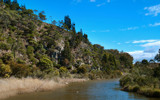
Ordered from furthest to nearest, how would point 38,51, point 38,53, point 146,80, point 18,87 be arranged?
point 38,51, point 38,53, point 146,80, point 18,87

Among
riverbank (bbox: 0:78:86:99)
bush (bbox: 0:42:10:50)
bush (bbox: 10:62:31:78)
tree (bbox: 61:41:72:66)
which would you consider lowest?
riverbank (bbox: 0:78:86:99)

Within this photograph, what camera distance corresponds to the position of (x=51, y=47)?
74.6m

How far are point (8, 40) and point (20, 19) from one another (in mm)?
25521

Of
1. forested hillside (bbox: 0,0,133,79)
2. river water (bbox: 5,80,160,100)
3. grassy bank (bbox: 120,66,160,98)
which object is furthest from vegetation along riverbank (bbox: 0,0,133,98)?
A: grassy bank (bbox: 120,66,160,98)

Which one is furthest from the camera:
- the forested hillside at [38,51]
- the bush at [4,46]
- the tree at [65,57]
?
the tree at [65,57]

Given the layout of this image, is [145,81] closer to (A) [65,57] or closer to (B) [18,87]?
(B) [18,87]

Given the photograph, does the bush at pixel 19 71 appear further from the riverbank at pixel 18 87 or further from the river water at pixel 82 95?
the river water at pixel 82 95

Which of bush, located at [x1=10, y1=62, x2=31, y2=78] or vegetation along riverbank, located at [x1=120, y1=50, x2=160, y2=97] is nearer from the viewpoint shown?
vegetation along riverbank, located at [x1=120, y1=50, x2=160, y2=97]

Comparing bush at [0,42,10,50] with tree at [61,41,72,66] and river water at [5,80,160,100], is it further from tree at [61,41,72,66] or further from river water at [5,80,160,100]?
river water at [5,80,160,100]

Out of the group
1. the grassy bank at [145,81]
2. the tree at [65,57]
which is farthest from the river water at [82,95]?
the tree at [65,57]

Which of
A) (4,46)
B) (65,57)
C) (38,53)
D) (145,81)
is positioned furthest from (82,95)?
(65,57)

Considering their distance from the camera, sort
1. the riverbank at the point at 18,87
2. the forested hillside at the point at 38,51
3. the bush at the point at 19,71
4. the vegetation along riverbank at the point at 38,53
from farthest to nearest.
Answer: the forested hillside at the point at 38,51
the vegetation along riverbank at the point at 38,53
the bush at the point at 19,71
the riverbank at the point at 18,87

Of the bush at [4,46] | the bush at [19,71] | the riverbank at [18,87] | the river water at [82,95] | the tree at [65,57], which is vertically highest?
the bush at [4,46]

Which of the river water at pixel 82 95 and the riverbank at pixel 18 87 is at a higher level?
the riverbank at pixel 18 87
